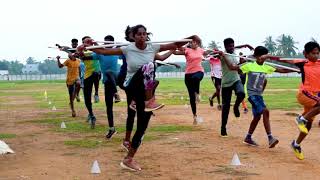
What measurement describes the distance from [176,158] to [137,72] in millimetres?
1570

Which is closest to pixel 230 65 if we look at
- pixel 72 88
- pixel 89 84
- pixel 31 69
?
pixel 89 84

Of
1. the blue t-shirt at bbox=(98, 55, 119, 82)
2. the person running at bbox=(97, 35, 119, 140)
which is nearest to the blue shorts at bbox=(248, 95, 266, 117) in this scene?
the person running at bbox=(97, 35, 119, 140)

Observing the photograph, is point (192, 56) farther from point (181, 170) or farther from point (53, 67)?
point (53, 67)

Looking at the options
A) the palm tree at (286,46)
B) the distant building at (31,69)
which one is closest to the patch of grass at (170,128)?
the palm tree at (286,46)

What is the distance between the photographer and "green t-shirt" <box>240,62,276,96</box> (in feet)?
32.3

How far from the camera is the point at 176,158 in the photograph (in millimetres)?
8484

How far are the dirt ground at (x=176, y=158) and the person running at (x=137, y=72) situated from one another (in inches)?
15.7

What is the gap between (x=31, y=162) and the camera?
8.38m

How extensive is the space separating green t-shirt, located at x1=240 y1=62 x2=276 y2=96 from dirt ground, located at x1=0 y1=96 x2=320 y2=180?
1.02m

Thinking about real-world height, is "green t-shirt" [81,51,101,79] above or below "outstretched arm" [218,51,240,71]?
below

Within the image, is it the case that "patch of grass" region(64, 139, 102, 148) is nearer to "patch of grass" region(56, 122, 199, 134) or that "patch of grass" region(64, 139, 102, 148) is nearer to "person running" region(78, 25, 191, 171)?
"patch of grass" region(56, 122, 199, 134)

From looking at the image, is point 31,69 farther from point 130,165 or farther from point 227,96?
point 130,165

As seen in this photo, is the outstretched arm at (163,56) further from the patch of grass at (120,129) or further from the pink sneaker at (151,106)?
the patch of grass at (120,129)

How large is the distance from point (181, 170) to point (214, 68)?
10989 millimetres
